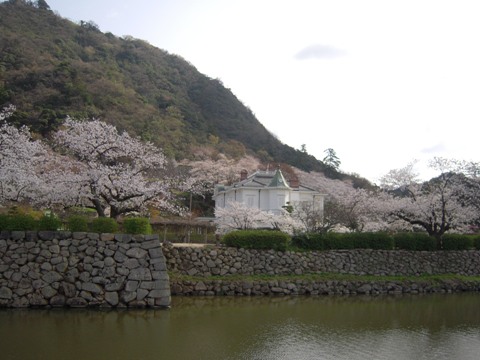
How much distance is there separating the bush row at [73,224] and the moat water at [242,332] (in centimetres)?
270

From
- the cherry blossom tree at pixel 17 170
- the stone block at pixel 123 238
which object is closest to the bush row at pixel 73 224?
the stone block at pixel 123 238

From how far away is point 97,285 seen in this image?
14.8 m

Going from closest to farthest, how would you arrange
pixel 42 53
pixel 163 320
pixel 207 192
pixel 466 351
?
pixel 466 351, pixel 163 320, pixel 207 192, pixel 42 53

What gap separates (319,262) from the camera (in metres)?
22.1

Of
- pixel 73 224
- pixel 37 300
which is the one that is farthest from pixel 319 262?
pixel 37 300

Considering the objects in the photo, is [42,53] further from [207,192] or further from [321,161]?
[321,161]

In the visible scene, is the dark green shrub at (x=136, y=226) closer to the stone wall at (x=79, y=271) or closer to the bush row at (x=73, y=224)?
the bush row at (x=73, y=224)

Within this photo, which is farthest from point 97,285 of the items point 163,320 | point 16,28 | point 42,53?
point 16,28

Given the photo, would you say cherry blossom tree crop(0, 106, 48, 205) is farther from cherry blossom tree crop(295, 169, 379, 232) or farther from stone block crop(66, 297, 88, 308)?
cherry blossom tree crop(295, 169, 379, 232)

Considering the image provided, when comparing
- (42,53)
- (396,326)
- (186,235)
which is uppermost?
(42,53)

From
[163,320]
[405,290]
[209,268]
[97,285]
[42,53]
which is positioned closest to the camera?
[163,320]

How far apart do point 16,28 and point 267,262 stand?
63222mm

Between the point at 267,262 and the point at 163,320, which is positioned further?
the point at 267,262

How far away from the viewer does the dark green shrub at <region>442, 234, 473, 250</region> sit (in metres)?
25.6
